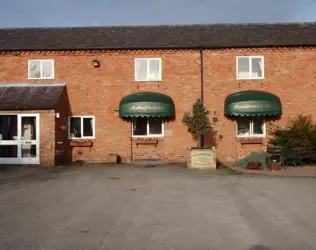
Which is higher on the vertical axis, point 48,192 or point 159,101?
point 159,101

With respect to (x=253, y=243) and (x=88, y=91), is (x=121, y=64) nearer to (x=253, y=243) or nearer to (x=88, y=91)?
(x=88, y=91)

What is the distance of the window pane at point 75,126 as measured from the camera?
1823 cm

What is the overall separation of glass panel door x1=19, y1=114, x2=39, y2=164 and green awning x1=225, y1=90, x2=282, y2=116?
385 inches

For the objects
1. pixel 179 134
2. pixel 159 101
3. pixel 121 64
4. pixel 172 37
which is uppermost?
pixel 172 37

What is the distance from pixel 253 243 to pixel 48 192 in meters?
6.59

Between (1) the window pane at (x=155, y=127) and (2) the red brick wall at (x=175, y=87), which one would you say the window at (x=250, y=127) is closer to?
(2) the red brick wall at (x=175, y=87)

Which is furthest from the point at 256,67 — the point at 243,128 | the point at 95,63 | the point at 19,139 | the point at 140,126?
the point at 19,139

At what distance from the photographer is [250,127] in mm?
18062

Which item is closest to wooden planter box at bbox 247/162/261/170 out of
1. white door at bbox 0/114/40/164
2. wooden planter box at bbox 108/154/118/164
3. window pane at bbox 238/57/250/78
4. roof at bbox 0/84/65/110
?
window pane at bbox 238/57/250/78

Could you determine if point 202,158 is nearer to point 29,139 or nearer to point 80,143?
point 80,143

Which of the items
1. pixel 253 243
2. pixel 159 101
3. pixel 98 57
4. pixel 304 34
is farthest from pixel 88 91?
pixel 253 243

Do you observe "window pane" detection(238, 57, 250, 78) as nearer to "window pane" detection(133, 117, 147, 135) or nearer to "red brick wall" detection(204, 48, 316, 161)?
"red brick wall" detection(204, 48, 316, 161)

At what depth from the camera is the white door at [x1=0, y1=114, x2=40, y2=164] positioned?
16406 millimetres

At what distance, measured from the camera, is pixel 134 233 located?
613 centimetres
